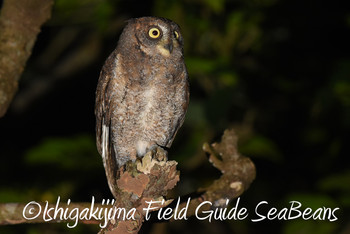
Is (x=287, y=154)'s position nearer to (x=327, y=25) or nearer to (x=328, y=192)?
(x=328, y=192)

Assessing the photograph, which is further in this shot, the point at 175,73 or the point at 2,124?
the point at 2,124

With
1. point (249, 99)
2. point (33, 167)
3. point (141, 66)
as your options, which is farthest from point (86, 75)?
point (141, 66)

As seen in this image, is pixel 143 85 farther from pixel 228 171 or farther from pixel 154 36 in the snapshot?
pixel 228 171

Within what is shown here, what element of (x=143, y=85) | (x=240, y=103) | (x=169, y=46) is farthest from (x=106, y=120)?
(x=240, y=103)

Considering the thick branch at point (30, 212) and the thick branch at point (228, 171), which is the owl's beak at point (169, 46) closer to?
the thick branch at point (228, 171)

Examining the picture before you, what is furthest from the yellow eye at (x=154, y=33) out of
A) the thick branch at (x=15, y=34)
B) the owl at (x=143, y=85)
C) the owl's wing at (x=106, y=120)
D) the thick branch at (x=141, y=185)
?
the thick branch at (x=141, y=185)

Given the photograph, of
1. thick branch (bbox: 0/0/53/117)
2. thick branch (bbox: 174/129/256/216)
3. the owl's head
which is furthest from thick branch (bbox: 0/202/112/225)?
the owl's head

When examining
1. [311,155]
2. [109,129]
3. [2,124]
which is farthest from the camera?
[2,124]
